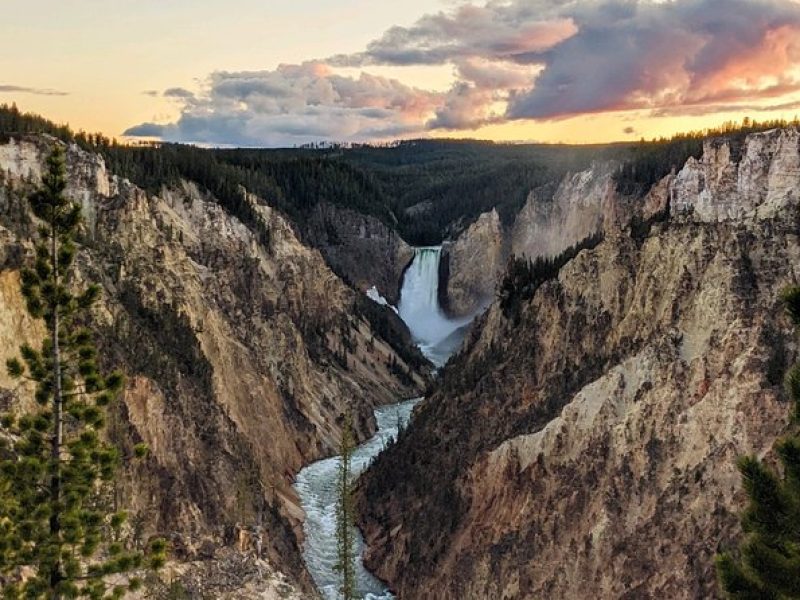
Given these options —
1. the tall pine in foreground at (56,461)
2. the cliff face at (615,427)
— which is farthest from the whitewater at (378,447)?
the tall pine in foreground at (56,461)

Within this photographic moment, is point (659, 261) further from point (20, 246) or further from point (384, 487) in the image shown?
point (20, 246)

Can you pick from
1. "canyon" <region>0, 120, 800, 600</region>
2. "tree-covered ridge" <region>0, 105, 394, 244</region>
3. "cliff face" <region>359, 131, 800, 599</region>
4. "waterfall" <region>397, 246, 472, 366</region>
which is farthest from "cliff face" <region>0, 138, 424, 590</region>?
"waterfall" <region>397, 246, 472, 366</region>

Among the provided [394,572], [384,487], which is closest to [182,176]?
[384,487]

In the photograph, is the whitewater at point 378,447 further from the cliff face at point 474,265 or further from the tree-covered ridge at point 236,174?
the tree-covered ridge at point 236,174

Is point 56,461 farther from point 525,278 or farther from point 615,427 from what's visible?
point 525,278

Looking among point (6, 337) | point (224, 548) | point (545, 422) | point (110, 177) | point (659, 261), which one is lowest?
point (224, 548)

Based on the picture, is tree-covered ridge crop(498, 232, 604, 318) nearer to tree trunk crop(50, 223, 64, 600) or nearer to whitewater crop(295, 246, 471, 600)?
whitewater crop(295, 246, 471, 600)
